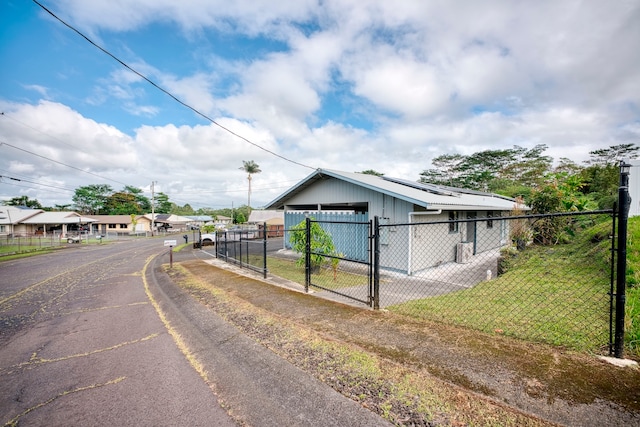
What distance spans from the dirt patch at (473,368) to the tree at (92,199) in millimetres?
84825

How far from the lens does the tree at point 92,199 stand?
217 feet

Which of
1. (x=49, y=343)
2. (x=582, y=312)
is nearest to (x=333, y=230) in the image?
(x=582, y=312)

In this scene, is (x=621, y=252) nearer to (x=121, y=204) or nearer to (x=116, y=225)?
(x=116, y=225)

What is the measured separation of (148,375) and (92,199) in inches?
3399

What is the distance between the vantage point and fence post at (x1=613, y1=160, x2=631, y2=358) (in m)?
2.41

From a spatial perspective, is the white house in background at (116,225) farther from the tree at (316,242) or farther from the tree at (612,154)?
the tree at (612,154)

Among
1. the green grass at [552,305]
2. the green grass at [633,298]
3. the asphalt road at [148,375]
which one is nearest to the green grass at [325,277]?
the green grass at [552,305]

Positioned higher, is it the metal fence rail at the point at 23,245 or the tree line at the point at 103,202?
the tree line at the point at 103,202

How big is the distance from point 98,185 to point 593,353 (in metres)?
90.0

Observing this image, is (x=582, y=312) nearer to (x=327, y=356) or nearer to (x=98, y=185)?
(x=327, y=356)

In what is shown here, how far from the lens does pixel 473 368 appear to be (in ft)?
8.86

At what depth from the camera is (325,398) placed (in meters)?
2.45

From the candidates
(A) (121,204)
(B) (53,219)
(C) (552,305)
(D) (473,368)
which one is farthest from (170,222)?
(D) (473,368)

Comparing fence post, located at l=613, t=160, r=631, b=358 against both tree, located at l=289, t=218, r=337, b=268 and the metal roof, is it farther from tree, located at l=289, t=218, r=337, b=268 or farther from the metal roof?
tree, located at l=289, t=218, r=337, b=268
